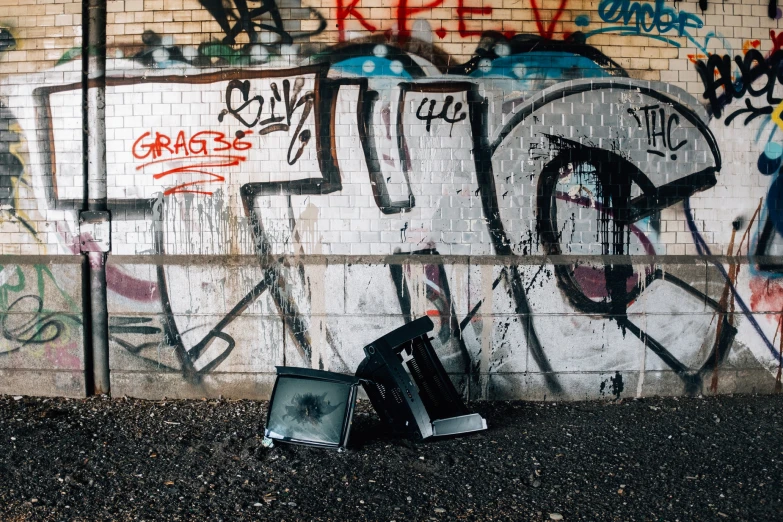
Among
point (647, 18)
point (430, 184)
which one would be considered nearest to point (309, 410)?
point (430, 184)

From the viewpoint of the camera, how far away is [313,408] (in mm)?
4715

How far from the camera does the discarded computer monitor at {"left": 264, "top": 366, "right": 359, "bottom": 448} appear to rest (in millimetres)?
4684

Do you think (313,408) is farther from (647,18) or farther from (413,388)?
(647,18)

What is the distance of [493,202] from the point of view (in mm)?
5824

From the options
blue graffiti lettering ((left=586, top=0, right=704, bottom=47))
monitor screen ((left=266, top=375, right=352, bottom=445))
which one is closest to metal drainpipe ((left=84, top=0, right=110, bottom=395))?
monitor screen ((left=266, top=375, right=352, bottom=445))

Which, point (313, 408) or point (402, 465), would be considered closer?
point (402, 465)

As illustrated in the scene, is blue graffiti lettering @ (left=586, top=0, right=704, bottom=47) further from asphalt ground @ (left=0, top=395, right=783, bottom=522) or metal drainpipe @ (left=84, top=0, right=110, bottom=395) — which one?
metal drainpipe @ (left=84, top=0, right=110, bottom=395)

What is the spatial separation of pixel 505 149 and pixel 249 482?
3506 mm

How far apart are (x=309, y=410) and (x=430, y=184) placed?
90.0 inches

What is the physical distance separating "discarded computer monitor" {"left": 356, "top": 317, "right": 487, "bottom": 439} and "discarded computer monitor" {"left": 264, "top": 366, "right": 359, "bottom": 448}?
220mm

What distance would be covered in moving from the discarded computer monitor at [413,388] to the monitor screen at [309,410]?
262mm

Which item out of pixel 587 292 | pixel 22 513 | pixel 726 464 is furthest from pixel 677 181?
pixel 22 513

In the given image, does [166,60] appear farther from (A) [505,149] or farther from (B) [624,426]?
(B) [624,426]

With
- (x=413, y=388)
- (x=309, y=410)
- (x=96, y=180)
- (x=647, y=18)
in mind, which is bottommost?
(x=309, y=410)
